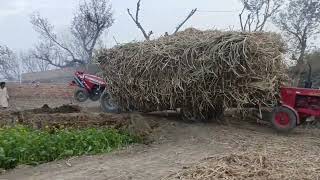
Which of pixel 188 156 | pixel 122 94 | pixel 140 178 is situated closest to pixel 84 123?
pixel 122 94

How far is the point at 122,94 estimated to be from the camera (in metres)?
13.4

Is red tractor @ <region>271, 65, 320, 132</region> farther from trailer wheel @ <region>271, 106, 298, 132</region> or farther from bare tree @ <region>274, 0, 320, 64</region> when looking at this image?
bare tree @ <region>274, 0, 320, 64</region>

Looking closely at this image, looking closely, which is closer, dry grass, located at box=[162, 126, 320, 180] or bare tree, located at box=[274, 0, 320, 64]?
dry grass, located at box=[162, 126, 320, 180]

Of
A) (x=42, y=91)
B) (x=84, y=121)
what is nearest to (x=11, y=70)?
(x=42, y=91)

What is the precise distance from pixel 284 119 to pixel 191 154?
12.7 ft

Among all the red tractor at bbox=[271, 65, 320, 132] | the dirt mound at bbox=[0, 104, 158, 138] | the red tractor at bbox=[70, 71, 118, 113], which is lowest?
the dirt mound at bbox=[0, 104, 158, 138]

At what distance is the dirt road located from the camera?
725cm

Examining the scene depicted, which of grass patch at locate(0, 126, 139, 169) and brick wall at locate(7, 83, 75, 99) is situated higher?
brick wall at locate(7, 83, 75, 99)

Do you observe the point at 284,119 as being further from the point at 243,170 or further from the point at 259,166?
the point at 243,170

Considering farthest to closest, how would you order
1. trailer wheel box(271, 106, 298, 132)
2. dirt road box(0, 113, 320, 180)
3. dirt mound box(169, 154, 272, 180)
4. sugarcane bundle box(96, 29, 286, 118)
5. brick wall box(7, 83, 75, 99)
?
1. brick wall box(7, 83, 75, 99)
2. trailer wheel box(271, 106, 298, 132)
3. sugarcane bundle box(96, 29, 286, 118)
4. dirt road box(0, 113, 320, 180)
5. dirt mound box(169, 154, 272, 180)

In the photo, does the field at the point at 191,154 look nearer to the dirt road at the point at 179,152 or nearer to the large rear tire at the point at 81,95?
the dirt road at the point at 179,152

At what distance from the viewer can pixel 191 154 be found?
879cm

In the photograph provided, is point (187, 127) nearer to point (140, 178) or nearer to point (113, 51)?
point (113, 51)

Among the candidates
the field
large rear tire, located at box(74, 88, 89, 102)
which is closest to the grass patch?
the field
